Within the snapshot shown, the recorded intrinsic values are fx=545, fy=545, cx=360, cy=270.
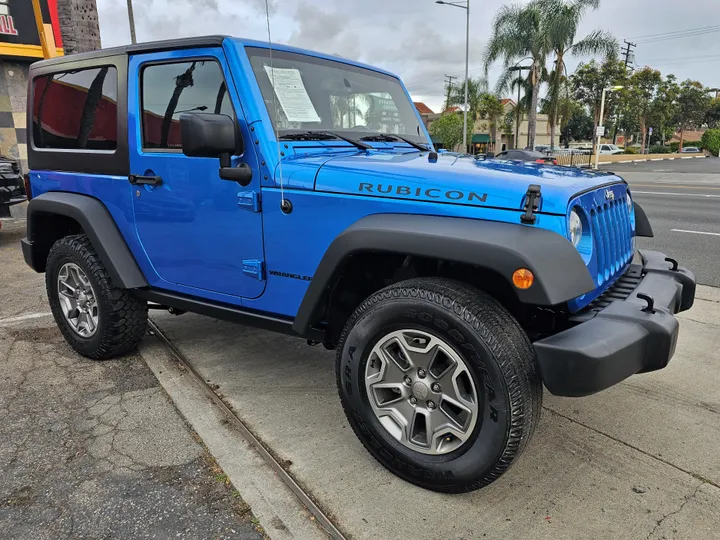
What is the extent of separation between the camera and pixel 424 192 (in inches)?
88.4

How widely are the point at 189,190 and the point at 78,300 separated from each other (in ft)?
4.86

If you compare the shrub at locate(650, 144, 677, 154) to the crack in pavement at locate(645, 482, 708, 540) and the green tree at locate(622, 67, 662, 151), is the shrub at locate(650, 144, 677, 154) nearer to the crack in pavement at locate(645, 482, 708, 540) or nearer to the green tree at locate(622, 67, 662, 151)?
the green tree at locate(622, 67, 662, 151)

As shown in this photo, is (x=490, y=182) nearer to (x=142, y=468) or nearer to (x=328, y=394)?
(x=328, y=394)

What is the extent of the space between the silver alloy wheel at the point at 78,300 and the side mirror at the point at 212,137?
162 centimetres

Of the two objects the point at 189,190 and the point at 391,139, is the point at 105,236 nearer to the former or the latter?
the point at 189,190

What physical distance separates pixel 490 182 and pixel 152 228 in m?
2.03

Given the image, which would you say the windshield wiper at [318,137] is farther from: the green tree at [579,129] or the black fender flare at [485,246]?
the green tree at [579,129]

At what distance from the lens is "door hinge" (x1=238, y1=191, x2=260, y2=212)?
2.68 meters

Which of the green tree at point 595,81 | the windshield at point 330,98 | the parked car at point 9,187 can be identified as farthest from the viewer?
the green tree at point 595,81

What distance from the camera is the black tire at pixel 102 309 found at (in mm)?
3514

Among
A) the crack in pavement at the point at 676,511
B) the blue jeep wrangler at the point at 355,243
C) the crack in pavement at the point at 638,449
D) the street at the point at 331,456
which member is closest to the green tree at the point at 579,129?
the street at the point at 331,456

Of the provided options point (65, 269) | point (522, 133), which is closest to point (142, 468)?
point (65, 269)

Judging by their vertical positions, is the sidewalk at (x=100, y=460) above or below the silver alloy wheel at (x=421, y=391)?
below

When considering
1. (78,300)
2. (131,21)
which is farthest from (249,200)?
(131,21)
